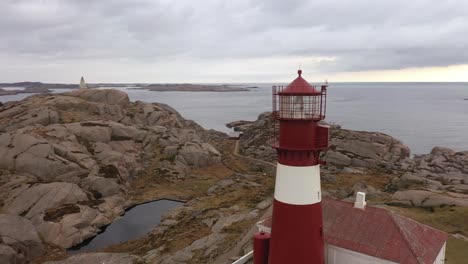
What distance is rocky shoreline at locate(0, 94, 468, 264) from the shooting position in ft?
115

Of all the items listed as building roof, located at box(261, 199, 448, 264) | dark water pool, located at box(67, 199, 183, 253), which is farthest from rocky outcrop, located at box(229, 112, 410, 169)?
building roof, located at box(261, 199, 448, 264)

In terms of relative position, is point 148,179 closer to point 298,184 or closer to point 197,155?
point 197,155

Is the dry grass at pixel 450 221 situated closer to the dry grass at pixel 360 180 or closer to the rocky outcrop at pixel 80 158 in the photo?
the dry grass at pixel 360 180

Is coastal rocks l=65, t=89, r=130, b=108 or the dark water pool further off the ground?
coastal rocks l=65, t=89, r=130, b=108

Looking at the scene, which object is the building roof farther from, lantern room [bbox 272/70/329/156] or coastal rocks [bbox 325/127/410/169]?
coastal rocks [bbox 325/127/410/169]

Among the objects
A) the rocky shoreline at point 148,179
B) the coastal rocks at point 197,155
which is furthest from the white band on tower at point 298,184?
the coastal rocks at point 197,155

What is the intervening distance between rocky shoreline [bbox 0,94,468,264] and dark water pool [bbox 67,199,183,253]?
1.01m

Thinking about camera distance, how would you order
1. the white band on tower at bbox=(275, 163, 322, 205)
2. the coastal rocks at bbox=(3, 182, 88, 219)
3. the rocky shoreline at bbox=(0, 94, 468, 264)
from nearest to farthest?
1. the white band on tower at bbox=(275, 163, 322, 205)
2. the rocky shoreline at bbox=(0, 94, 468, 264)
3. the coastal rocks at bbox=(3, 182, 88, 219)

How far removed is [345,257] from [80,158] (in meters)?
42.1

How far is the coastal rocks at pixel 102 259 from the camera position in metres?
32.6

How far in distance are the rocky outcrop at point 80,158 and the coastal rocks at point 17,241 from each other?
57 cm

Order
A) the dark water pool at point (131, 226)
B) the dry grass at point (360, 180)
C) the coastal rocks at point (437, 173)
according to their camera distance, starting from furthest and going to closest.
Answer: the dry grass at point (360, 180), the coastal rocks at point (437, 173), the dark water pool at point (131, 226)

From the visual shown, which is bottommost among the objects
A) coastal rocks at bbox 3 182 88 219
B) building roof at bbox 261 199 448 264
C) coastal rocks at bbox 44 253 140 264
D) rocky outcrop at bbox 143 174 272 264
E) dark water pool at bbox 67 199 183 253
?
dark water pool at bbox 67 199 183 253

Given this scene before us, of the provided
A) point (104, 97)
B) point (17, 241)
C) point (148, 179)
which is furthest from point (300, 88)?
point (104, 97)
